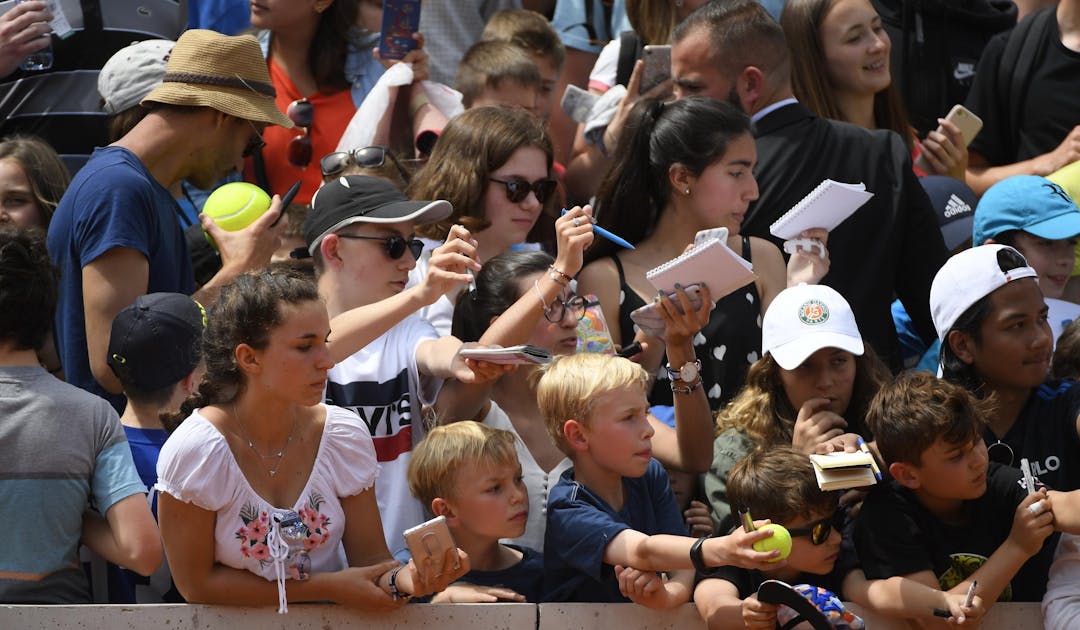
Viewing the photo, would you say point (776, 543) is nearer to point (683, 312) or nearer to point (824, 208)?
point (683, 312)

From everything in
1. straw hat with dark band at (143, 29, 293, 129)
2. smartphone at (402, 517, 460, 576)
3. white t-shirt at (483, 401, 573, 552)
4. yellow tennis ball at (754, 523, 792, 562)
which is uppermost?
straw hat with dark band at (143, 29, 293, 129)

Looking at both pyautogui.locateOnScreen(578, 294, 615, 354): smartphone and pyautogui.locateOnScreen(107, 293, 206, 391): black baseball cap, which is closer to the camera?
pyautogui.locateOnScreen(107, 293, 206, 391): black baseball cap

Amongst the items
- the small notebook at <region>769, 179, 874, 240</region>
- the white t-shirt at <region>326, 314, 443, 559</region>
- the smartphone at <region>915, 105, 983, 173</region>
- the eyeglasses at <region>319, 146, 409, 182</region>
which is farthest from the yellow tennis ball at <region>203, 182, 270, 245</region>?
the smartphone at <region>915, 105, 983, 173</region>

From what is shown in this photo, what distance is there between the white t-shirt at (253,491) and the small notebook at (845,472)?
1.28 m

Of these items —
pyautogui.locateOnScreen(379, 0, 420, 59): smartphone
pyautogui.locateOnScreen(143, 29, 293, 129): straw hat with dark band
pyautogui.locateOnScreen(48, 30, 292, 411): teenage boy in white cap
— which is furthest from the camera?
pyautogui.locateOnScreen(379, 0, 420, 59): smartphone

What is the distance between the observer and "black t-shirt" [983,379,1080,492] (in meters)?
4.46

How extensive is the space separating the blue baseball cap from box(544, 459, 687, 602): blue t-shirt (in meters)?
1.90

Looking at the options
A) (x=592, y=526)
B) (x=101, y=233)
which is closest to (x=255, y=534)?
(x=592, y=526)

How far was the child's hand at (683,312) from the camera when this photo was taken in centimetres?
461

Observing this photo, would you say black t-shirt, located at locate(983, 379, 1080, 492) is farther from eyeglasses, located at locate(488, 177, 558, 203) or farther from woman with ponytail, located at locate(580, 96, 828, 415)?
eyeglasses, located at locate(488, 177, 558, 203)

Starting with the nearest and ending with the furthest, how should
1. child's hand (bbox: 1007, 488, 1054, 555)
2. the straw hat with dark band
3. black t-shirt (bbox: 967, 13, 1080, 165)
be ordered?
1. child's hand (bbox: 1007, 488, 1054, 555)
2. the straw hat with dark band
3. black t-shirt (bbox: 967, 13, 1080, 165)

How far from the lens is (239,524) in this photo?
399 centimetres

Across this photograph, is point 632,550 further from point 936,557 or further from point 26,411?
point 26,411

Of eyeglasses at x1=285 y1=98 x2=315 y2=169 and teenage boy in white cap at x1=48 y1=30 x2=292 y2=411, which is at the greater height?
teenage boy in white cap at x1=48 y1=30 x2=292 y2=411
